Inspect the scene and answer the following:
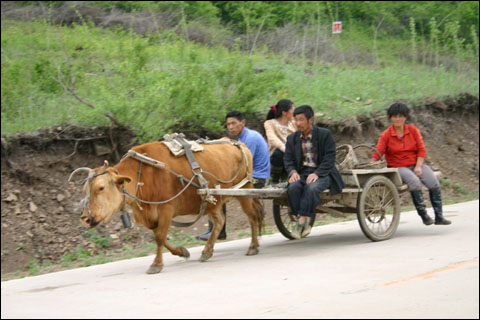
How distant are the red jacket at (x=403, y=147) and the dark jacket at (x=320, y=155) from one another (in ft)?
4.82

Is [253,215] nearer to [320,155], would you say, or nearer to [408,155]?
[320,155]

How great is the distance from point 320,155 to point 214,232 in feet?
5.94

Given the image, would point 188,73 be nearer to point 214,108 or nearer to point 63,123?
point 214,108

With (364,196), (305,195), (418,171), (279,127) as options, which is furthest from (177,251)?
(418,171)

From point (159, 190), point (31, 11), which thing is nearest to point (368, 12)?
point (31, 11)

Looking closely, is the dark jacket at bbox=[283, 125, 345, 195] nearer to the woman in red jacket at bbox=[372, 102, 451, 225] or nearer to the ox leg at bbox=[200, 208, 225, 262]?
the ox leg at bbox=[200, 208, 225, 262]

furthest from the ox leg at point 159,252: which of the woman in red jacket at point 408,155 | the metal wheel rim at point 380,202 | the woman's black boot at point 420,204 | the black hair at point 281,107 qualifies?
the woman's black boot at point 420,204

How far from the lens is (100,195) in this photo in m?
7.21

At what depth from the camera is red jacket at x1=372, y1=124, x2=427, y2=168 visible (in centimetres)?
984

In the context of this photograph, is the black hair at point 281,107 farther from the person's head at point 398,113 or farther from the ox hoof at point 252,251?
the ox hoof at point 252,251

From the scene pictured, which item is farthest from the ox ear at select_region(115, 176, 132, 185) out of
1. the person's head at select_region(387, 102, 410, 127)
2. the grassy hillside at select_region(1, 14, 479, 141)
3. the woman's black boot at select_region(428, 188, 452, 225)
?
the woman's black boot at select_region(428, 188, 452, 225)

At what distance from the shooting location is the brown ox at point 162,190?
286 inches

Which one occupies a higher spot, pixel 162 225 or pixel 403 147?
pixel 403 147

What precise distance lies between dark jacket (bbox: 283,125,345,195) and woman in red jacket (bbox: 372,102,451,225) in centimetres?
140
